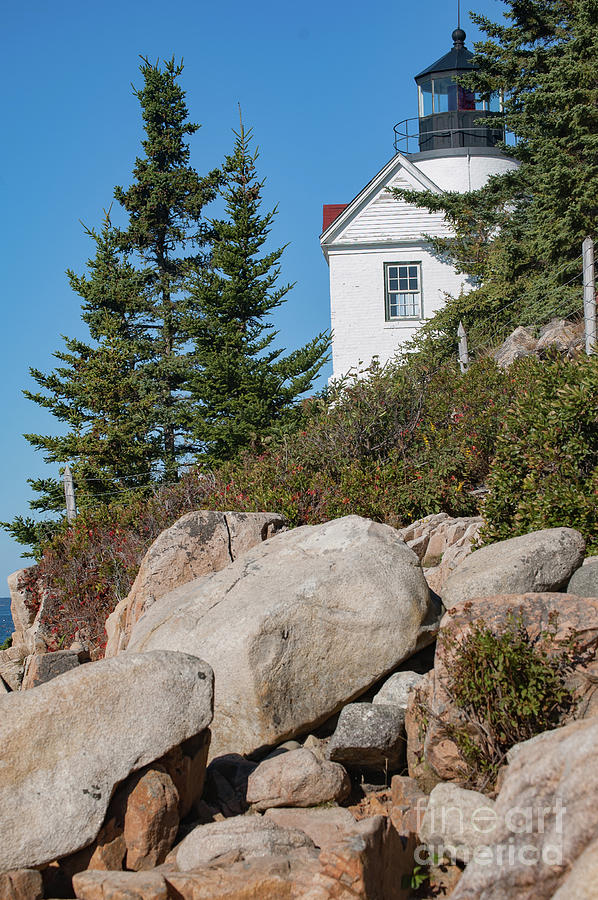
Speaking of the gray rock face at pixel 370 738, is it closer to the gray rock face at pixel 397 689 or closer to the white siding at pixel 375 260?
the gray rock face at pixel 397 689

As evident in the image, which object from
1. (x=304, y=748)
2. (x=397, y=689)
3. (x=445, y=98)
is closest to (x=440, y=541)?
(x=397, y=689)

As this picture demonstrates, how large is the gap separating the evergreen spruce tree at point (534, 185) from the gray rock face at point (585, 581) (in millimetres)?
9697

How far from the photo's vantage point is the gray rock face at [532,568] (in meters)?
6.57

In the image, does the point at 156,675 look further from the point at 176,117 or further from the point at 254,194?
the point at 176,117

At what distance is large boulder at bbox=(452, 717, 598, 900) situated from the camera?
3008 millimetres

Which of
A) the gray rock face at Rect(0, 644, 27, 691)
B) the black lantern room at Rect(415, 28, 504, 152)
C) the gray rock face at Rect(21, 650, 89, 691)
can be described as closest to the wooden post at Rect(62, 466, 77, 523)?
the gray rock face at Rect(0, 644, 27, 691)

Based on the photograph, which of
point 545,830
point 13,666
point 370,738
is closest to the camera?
point 545,830

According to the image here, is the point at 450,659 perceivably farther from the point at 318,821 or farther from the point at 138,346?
the point at 138,346

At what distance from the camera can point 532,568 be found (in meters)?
6.58

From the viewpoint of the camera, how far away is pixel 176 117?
24625 millimetres

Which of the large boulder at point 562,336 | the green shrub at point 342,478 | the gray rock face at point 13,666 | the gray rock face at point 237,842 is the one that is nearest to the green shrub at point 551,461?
the green shrub at point 342,478

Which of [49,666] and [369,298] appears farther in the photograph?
[369,298]

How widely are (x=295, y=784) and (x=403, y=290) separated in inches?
775

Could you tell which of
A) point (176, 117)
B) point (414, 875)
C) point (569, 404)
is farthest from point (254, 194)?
point (414, 875)
